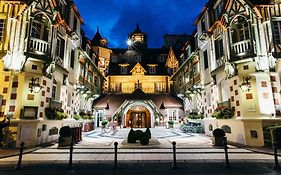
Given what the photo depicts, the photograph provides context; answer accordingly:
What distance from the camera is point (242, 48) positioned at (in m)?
10.9

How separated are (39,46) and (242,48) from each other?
13.5 meters

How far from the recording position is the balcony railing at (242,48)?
417 inches

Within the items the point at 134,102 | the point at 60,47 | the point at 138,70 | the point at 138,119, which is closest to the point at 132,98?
the point at 134,102

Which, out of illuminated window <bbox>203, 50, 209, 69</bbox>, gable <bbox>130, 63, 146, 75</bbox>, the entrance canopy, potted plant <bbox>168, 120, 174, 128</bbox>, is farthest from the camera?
gable <bbox>130, 63, 146, 75</bbox>

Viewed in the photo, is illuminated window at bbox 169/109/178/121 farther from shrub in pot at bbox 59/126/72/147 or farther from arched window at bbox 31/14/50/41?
arched window at bbox 31/14/50/41

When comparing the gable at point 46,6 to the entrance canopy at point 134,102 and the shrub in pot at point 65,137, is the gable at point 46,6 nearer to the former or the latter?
the shrub in pot at point 65,137

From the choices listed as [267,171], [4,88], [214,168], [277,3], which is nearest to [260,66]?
[277,3]

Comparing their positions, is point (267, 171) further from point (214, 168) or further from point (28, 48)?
point (28, 48)

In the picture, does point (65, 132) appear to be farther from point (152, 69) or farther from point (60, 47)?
point (152, 69)

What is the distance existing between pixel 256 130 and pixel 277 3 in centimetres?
860

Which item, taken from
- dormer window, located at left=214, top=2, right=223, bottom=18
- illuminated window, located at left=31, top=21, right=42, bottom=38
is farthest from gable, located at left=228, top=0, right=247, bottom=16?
illuminated window, located at left=31, top=21, right=42, bottom=38

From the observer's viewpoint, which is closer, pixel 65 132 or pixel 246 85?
pixel 65 132

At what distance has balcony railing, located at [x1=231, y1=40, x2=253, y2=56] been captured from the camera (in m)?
10.6

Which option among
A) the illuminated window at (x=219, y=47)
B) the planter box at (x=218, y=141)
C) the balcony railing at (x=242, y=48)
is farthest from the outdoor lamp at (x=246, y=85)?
the illuminated window at (x=219, y=47)
